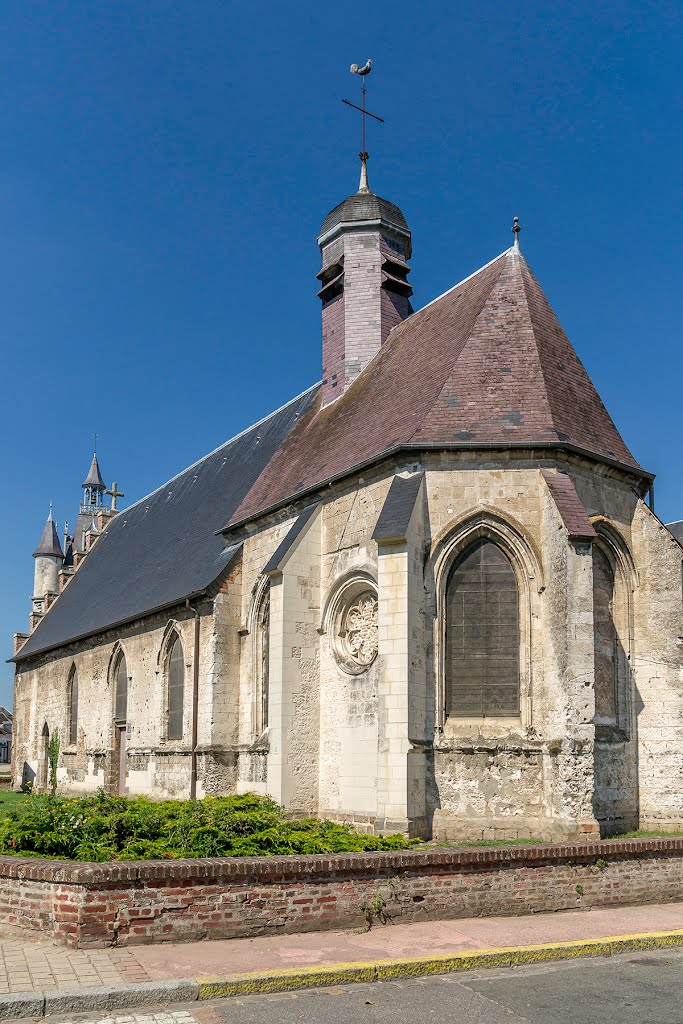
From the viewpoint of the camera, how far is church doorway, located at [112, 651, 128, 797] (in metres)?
26.9

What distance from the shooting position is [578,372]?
17.5 meters

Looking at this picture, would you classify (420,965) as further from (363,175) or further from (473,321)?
(363,175)

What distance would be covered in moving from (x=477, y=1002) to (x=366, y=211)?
19023 millimetres

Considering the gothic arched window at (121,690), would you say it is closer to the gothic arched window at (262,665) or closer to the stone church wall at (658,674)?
the gothic arched window at (262,665)

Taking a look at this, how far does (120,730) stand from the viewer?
27.3 m

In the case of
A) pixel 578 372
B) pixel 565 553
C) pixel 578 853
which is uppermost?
pixel 578 372

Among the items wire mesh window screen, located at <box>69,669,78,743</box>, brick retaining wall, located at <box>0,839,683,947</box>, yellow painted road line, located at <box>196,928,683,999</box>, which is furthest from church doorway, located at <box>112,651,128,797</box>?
yellow painted road line, located at <box>196,928,683,999</box>

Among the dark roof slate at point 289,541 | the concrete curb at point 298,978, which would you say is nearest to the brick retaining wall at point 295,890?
the concrete curb at point 298,978

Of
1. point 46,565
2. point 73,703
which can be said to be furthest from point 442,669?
point 46,565

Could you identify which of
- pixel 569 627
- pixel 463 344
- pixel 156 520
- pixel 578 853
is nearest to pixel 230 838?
pixel 578 853

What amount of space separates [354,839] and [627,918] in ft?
10.3

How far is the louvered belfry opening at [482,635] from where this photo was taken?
48.8 ft

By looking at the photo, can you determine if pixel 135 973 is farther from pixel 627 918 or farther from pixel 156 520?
pixel 156 520

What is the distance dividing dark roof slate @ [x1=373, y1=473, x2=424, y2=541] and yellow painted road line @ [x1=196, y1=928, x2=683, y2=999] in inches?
260
